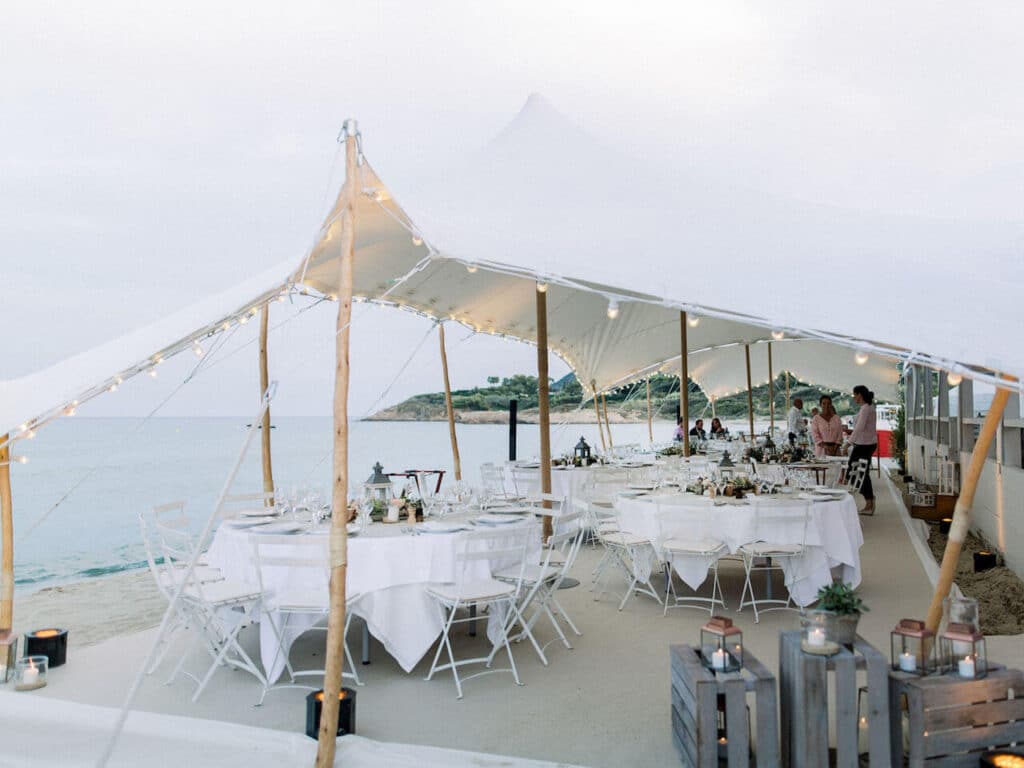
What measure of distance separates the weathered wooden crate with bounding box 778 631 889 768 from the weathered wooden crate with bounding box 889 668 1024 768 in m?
0.09

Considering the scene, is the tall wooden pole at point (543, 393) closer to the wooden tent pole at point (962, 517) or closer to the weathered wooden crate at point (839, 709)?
the wooden tent pole at point (962, 517)

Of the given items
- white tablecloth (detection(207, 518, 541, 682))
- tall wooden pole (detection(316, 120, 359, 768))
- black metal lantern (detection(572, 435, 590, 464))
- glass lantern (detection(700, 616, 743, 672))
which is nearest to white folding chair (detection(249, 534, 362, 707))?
white tablecloth (detection(207, 518, 541, 682))

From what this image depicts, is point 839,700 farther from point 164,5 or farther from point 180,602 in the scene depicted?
point 164,5

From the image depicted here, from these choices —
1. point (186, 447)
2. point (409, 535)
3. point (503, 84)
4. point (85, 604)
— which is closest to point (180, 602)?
point (409, 535)

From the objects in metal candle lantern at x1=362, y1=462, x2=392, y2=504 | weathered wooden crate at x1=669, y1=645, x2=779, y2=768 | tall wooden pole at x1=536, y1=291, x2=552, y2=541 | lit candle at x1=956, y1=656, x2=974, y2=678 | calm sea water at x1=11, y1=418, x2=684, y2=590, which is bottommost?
calm sea water at x1=11, y1=418, x2=684, y2=590

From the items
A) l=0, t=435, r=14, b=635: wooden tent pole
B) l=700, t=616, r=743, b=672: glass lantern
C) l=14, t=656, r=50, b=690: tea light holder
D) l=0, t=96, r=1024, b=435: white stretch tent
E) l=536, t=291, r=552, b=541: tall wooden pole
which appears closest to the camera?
l=700, t=616, r=743, b=672: glass lantern

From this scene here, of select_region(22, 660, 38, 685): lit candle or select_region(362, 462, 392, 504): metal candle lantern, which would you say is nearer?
select_region(22, 660, 38, 685): lit candle

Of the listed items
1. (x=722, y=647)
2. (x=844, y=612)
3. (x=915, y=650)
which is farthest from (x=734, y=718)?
(x=915, y=650)

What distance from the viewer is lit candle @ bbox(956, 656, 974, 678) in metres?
2.68

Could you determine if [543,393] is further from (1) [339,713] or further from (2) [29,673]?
(2) [29,673]

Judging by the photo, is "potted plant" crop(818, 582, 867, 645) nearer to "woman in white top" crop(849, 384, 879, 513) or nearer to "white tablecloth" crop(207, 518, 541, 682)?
"white tablecloth" crop(207, 518, 541, 682)

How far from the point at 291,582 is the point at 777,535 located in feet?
11.4

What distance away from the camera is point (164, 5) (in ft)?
24.8

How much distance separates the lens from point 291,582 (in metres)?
4.25
